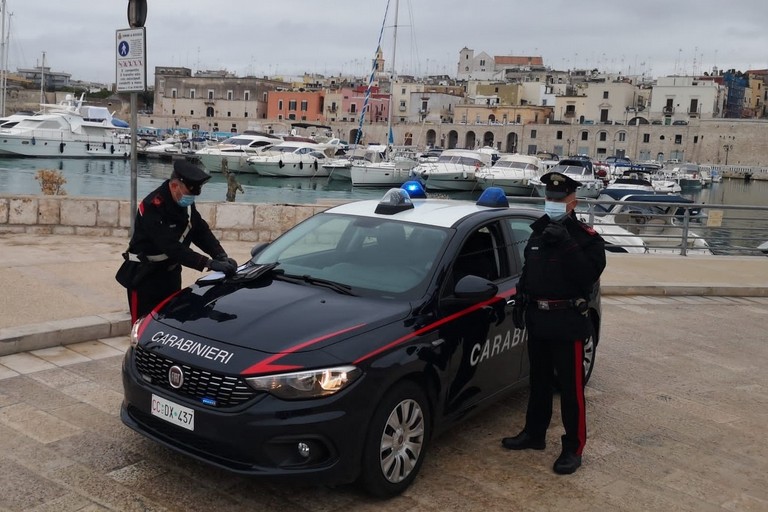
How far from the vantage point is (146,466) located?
436 cm

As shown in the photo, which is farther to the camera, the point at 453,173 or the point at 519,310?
the point at 453,173

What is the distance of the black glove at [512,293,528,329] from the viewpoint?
488cm

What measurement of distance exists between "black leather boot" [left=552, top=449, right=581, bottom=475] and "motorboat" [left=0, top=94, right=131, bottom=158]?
57.4m

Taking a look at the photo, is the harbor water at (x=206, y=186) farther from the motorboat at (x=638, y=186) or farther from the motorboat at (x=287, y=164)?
the motorboat at (x=638, y=186)

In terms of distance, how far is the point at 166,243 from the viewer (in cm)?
534

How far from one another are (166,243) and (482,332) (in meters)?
2.29

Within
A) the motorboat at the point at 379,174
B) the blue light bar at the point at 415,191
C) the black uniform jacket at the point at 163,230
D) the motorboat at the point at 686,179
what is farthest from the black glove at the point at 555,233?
the motorboat at the point at 686,179

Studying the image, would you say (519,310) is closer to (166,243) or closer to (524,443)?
(524,443)

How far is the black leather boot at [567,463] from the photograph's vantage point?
4641mm

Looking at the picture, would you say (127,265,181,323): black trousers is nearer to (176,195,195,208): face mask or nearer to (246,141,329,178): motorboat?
(176,195,195,208): face mask

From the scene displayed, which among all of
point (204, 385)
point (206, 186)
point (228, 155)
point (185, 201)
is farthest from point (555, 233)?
point (228, 155)

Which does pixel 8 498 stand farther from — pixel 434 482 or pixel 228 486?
pixel 434 482

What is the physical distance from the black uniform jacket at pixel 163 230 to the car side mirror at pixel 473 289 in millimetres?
1860


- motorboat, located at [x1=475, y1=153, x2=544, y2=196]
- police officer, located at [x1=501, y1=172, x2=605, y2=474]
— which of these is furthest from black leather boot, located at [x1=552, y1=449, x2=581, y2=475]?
motorboat, located at [x1=475, y1=153, x2=544, y2=196]
